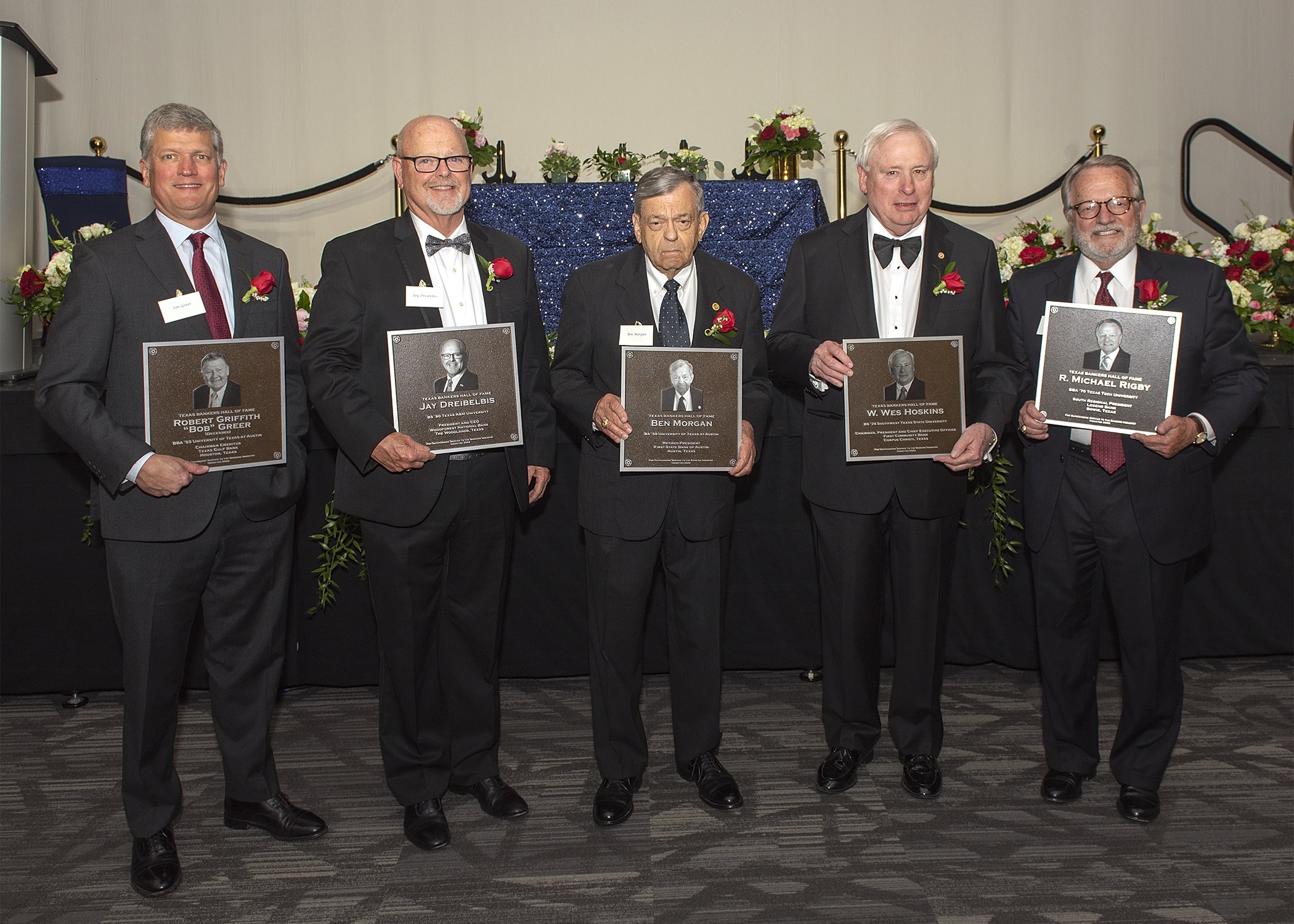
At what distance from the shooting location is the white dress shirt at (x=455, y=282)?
273 centimetres

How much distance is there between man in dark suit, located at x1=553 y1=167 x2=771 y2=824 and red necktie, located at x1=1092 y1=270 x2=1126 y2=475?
3.05ft

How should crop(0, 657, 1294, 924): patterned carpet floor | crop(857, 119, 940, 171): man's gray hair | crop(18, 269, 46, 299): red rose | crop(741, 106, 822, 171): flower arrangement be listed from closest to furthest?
crop(0, 657, 1294, 924): patterned carpet floor
crop(857, 119, 940, 171): man's gray hair
crop(18, 269, 46, 299): red rose
crop(741, 106, 822, 171): flower arrangement

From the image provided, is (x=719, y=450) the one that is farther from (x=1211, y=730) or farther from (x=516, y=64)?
(x=516, y=64)

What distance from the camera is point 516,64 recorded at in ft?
25.0

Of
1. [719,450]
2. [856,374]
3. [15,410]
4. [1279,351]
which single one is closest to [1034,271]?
[856,374]

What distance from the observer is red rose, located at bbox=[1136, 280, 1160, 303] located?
277 cm

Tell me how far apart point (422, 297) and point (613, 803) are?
4.96 ft

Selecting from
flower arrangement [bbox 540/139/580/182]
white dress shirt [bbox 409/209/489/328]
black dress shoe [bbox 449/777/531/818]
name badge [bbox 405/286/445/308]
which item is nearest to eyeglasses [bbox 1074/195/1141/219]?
white dress shirt [bbox 409/209/489/328]

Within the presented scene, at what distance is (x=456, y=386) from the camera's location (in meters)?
2.61

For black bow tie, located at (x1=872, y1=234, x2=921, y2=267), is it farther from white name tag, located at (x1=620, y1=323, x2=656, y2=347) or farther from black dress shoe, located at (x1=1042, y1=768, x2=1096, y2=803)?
black dress shoe, located at (x1=1042, y1=768, x2=1096, y2=803)

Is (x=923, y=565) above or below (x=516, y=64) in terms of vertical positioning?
below

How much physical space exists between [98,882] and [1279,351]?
4883 mm

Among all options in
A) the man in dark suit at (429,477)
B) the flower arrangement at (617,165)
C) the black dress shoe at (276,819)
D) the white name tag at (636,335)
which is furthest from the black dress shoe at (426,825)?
the flower arrangement at (617,165)

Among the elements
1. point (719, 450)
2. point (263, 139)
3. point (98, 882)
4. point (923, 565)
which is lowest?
point (98, 882)
